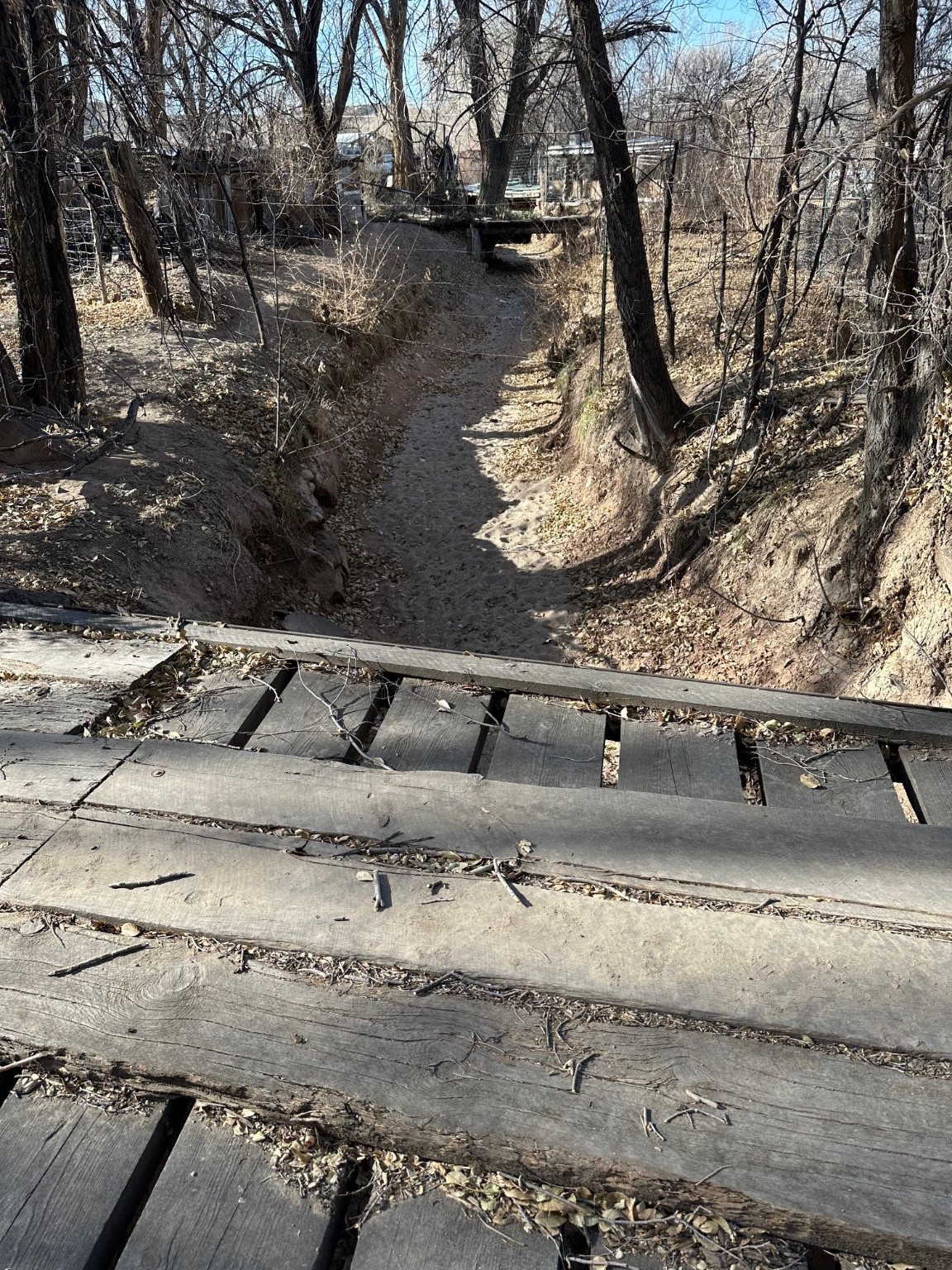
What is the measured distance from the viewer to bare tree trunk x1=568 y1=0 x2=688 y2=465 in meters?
7.76

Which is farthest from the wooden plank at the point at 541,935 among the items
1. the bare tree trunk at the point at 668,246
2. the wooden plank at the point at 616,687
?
the bare tree trunk at the point at 668,246

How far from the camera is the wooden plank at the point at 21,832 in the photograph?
6.26 feet

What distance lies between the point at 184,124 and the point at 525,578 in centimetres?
497

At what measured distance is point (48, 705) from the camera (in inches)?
101

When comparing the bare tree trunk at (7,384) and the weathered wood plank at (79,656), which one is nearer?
the weathered wood plank at (79,656)

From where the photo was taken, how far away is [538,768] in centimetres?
224

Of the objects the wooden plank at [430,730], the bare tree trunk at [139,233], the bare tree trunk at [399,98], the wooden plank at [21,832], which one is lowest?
the wooden plank at [430,730]

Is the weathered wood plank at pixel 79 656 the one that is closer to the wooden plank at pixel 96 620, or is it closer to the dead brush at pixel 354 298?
the wooden plank at pixel 96 620

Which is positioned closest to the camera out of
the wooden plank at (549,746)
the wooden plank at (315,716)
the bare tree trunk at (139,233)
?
the wooden plank at (549,746)

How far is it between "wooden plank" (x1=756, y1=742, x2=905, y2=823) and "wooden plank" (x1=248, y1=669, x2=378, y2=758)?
3.56 ft

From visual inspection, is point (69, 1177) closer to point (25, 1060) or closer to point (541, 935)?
point (25, 1060)

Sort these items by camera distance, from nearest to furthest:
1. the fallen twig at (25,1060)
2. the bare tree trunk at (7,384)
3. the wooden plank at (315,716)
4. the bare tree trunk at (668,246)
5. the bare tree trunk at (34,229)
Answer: the fallen twig at (25,1060) → the wooden plank at (315,716) → the bare tree trunk at (34,229) → the bare tree trunk at (7,384) → the bare tree trunk at (668,246)

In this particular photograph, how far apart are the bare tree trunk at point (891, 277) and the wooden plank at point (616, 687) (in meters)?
3.94

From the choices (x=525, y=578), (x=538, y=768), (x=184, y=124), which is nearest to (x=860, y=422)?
(x=525, y=578)
